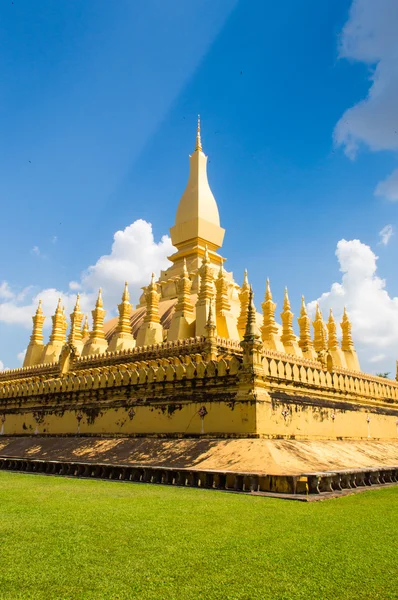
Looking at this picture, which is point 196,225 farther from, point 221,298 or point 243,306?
point 221,298

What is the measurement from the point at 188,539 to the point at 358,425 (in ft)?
38.0

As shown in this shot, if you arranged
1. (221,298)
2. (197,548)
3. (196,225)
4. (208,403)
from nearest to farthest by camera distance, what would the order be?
(197,548) < (208,403) < (221,298) < (196,225)

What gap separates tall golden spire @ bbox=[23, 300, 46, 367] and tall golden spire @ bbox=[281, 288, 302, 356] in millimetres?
13717

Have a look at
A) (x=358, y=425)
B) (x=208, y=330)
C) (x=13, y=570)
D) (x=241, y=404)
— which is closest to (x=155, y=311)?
(x=208, y=330)

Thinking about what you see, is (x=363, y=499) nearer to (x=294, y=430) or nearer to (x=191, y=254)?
(x=294, y=430)

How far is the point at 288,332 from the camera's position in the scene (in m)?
26.1

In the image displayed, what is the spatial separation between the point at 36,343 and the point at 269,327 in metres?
13.7

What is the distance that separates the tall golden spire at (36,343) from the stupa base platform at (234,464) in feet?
49.6

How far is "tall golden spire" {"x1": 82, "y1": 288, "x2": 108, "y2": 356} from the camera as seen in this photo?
24594mm

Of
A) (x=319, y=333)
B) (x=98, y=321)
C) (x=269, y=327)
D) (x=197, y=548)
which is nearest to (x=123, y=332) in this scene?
(x=98, y=321)

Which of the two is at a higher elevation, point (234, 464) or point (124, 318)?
point (124, 318)

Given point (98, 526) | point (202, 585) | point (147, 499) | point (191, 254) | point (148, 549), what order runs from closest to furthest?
point (202, 585) → point (148, 549) → point (98, 526) → point (147, 499) → point (191, 254)

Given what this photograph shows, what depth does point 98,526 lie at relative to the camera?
541 cm

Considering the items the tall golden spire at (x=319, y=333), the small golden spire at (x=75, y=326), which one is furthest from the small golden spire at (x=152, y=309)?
the tall golden spire at (x=319, y=333)
